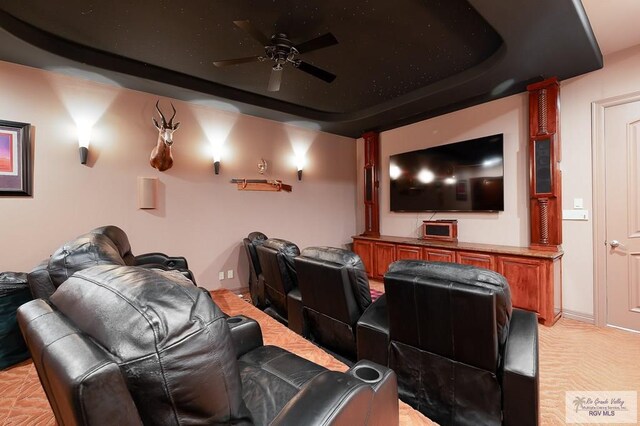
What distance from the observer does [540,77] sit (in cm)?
323

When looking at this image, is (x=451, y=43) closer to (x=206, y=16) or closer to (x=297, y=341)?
(x=206, y=16)

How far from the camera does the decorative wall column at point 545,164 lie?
324cm

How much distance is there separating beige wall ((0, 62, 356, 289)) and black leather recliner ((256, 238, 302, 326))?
163 cm

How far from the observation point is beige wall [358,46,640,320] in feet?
10.0

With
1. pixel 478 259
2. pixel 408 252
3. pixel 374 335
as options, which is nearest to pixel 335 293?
pixel 374 335

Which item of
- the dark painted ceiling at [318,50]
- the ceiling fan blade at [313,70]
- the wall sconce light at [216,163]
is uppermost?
the dark painted ceiling at [318,50]

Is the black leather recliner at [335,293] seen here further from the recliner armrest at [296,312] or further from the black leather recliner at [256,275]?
the black leather recliner at [256,275]

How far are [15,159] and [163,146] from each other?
4.30 feet

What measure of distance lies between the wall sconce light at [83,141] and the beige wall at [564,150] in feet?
14.5

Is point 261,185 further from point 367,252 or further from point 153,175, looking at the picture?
point 367,252

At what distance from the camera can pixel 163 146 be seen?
348 centimetres

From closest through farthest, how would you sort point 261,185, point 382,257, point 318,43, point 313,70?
point 318,43
point 313,70
point 261,185
point 382,257

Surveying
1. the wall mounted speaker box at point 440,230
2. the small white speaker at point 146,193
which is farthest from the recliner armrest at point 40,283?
the wall mounted speaker box at point 440,230

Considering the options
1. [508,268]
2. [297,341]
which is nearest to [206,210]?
[297,341]
